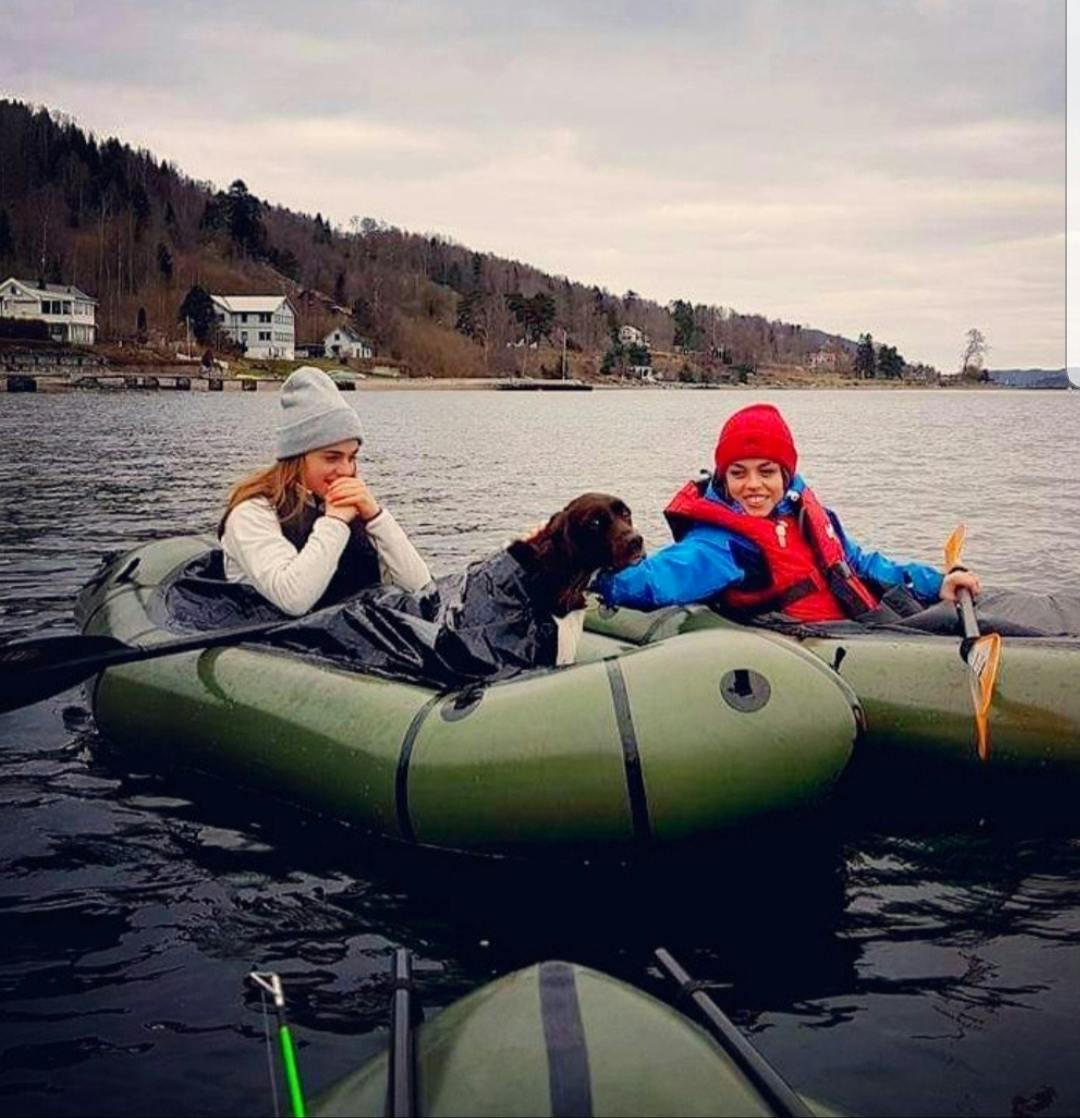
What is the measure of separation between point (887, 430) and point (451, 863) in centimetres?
5010

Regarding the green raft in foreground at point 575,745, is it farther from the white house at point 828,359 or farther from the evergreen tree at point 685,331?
the white house at point 828,359

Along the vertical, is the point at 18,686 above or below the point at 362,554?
below

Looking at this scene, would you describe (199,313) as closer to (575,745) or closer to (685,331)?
(685,331)

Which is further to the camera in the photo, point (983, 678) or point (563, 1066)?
point (983, 678)

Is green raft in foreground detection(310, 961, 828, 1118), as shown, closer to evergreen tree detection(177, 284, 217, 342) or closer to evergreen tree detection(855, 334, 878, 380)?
evergreen tree detection(177, 284, 217, 342)

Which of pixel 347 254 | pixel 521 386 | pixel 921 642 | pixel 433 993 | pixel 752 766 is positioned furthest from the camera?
pixel 347 254

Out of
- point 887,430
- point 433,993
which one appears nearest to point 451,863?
point 433,993

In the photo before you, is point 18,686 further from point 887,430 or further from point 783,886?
point 887,430

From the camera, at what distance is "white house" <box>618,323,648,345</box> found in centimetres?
15714

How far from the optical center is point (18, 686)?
5.85 meters

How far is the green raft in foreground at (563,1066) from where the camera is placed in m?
2.43

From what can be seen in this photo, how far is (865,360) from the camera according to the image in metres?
176

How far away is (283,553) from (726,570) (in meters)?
2.06

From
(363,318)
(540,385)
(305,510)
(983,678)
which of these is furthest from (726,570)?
(363,318)
